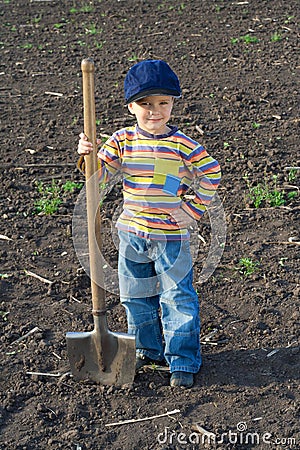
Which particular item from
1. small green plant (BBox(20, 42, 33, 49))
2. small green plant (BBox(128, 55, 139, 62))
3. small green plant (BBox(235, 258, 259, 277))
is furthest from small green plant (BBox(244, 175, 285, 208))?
small green plant (BBox(20, 42, 33, 49))

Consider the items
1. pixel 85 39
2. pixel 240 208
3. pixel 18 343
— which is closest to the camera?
pixel 18 343

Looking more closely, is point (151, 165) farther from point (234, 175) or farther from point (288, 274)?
point (234, 175)

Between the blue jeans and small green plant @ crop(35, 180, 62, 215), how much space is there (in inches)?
73.6

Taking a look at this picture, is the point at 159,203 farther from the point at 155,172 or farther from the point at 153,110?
the point at 153,110

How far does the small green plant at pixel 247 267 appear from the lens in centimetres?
491

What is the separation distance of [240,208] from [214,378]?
6.30 ft

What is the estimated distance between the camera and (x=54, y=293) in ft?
15.7

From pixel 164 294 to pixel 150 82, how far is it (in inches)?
39.3

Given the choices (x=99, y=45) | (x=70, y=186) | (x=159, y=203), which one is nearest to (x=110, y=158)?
(x=159, y=203)

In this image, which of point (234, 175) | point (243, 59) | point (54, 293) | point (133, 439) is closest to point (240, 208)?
point (234, 175)

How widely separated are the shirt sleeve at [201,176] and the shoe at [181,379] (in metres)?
0.76

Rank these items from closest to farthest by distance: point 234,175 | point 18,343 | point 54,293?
point 18,343
point 54,293
point 234,175

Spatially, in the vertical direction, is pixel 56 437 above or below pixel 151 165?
below

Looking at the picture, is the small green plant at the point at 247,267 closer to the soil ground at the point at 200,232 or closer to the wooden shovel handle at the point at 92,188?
the soil ground at the point at 200,232
